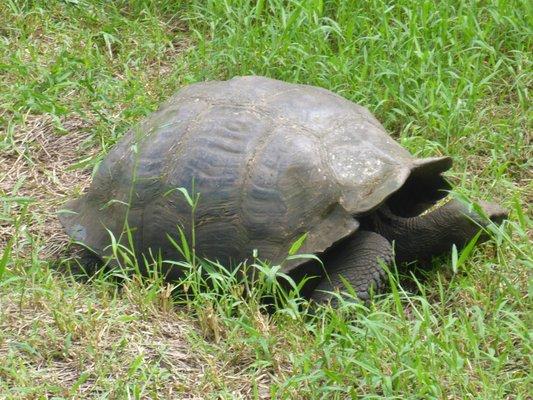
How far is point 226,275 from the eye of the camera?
4.79 m

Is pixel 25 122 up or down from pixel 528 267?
down

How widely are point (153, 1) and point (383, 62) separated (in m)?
1.83

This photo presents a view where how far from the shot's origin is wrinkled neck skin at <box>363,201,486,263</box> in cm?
489

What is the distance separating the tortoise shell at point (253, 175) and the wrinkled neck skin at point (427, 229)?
198mm

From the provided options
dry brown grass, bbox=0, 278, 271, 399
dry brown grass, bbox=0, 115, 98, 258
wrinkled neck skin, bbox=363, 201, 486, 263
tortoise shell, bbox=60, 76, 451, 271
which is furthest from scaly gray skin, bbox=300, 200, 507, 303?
dry brown grass, bbox=0, 115, 98, 258

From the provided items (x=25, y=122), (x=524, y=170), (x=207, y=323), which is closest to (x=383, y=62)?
(x=524, y=170)

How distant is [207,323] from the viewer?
4.24 metres

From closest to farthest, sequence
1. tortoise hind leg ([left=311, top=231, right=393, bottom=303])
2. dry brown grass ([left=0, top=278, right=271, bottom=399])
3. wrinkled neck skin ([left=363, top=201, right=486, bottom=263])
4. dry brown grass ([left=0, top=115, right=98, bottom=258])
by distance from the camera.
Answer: dry brown grass ([left=0, top=278, right=271, bottom=399]) → tortoise hind leg ([left=311, top=231, right=393, bottom=303]) → wrinkled neck skin ([left=363, top=201, right=486, bottom=263]) → dry brown grass ([left=0, top=115, right=98, bottom=258])

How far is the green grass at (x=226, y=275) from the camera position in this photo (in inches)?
152

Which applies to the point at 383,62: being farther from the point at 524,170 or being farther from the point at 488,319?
the point at 488,319

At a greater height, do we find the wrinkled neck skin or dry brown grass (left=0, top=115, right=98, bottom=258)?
the wrinkled neck skin

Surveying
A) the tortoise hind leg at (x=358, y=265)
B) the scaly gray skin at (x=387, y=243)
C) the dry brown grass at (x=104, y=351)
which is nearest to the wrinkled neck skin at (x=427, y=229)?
the scaly gray skin at (x=387, y=243)

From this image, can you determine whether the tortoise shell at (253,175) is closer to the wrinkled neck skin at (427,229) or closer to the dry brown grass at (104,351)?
the wrinkled neck skin at (427,229)

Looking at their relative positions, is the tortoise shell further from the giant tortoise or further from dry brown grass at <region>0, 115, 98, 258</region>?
dry brown grass at <region>0, 115, 98, 258</region>
